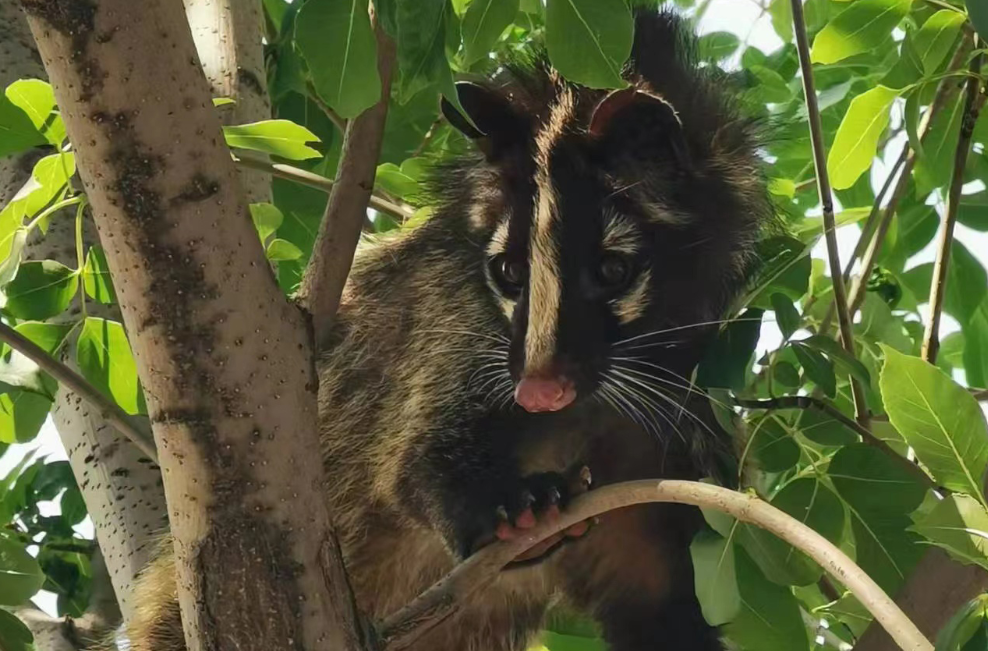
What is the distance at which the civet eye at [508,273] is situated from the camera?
199cm

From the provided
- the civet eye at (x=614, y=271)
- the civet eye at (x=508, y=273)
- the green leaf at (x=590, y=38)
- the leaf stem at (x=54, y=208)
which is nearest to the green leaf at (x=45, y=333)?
the leaf stem at (x=54, y=208)

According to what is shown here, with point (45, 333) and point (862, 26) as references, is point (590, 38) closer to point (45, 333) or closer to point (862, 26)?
point (862, 26)

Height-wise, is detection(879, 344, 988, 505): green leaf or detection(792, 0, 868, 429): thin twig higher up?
detection(792, 0, 868, 429): thin twig

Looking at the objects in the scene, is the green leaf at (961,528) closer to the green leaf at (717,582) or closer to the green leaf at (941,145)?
the green leaf at (717,582)

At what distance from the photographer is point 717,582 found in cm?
156

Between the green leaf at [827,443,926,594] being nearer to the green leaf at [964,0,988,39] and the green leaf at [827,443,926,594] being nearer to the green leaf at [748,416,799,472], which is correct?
the green leaf at [748,416,799,472]

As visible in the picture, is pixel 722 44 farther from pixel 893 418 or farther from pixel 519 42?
pixel 893 418

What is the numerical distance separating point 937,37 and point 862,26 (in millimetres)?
113

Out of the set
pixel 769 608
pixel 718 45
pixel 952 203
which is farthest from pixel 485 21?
pixel 718 45

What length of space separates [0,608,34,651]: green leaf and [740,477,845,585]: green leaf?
104 centimetres

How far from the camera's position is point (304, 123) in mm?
2545

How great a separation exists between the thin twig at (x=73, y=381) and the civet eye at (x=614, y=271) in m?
0.74

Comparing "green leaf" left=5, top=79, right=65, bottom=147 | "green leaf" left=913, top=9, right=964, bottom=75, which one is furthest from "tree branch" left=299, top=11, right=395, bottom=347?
"green leaf" left=913, top=9, right=964, bottom=75

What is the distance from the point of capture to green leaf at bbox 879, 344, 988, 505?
119cm
